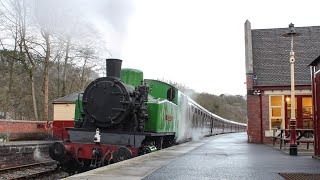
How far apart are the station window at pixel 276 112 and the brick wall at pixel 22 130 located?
559 inches

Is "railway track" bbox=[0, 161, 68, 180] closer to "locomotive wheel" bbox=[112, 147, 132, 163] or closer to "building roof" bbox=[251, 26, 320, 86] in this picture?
"locomotive wheel" bbox=[112, 147, 132, 163]

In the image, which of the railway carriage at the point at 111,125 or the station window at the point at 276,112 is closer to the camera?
the railway carriage at the point at 111,125

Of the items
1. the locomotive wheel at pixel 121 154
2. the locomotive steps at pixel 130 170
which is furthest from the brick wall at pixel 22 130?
the locomotive steps at pixel 130 170

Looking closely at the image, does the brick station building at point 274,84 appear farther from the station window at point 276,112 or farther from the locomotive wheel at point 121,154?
the locomotive wheel at point 121,154

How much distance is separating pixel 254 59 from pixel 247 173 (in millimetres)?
15358

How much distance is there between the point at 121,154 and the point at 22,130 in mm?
15066

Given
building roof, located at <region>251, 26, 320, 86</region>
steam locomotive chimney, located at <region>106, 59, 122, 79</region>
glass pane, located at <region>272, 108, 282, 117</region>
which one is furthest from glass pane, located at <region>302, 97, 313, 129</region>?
steam locomotive chimney, located at <region>106, 59, 122, 79</region>

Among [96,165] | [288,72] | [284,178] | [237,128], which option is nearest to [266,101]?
[288,72]

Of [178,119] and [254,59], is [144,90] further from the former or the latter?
[254,59]

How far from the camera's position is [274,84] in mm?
19656

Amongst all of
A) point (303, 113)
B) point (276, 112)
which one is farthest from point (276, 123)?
point (303, 113)

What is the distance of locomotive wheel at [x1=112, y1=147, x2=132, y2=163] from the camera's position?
984 cm

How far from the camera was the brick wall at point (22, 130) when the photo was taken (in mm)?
20827

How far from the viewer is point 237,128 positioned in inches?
2105
